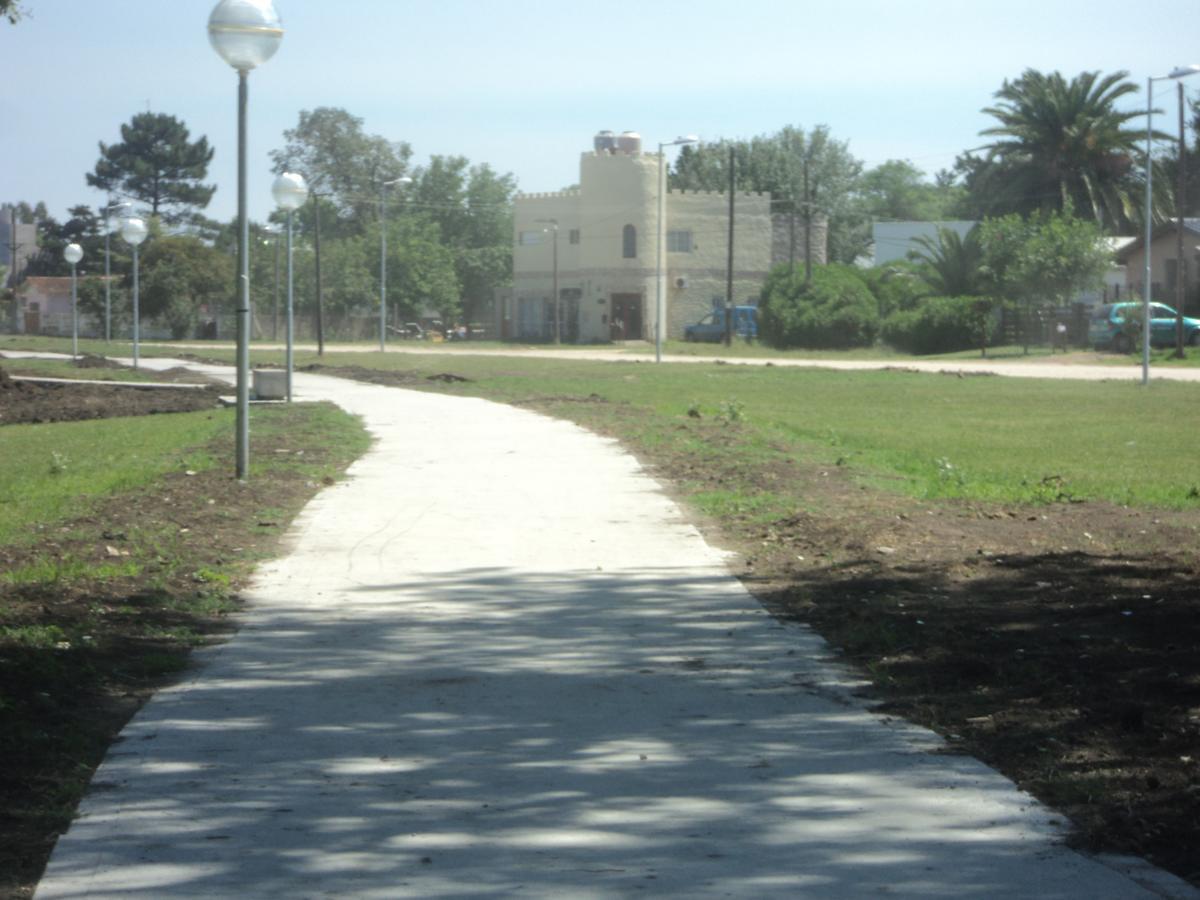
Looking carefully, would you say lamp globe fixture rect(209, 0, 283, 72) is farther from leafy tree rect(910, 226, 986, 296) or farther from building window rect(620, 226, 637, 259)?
building window rect(620, 226, 637, 259)

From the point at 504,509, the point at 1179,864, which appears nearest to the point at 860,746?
the point at 1179,864

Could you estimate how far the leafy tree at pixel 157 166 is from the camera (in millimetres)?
110438

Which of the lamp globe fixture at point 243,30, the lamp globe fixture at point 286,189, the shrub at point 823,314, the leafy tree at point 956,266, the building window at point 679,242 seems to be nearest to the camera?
the lamp globe fixture at point 243,30

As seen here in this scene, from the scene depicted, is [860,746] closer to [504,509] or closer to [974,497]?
[504,509]

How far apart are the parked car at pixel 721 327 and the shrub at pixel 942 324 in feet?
28.4

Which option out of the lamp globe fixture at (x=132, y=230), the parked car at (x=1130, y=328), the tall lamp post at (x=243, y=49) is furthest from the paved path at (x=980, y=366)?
the tall lamp post at (x=243, y=49)

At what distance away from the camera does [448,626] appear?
8297mm

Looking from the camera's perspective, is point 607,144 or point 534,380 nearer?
point 534,380

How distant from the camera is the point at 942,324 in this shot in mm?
68250

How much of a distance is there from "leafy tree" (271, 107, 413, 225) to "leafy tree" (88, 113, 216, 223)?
272 inches

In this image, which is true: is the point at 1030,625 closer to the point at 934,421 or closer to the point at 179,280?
the point at 934,421

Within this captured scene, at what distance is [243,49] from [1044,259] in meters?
54.2

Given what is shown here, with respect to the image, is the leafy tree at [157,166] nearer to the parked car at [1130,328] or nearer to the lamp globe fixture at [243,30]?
the parked car at [1130,328]

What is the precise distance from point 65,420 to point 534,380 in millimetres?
14348
